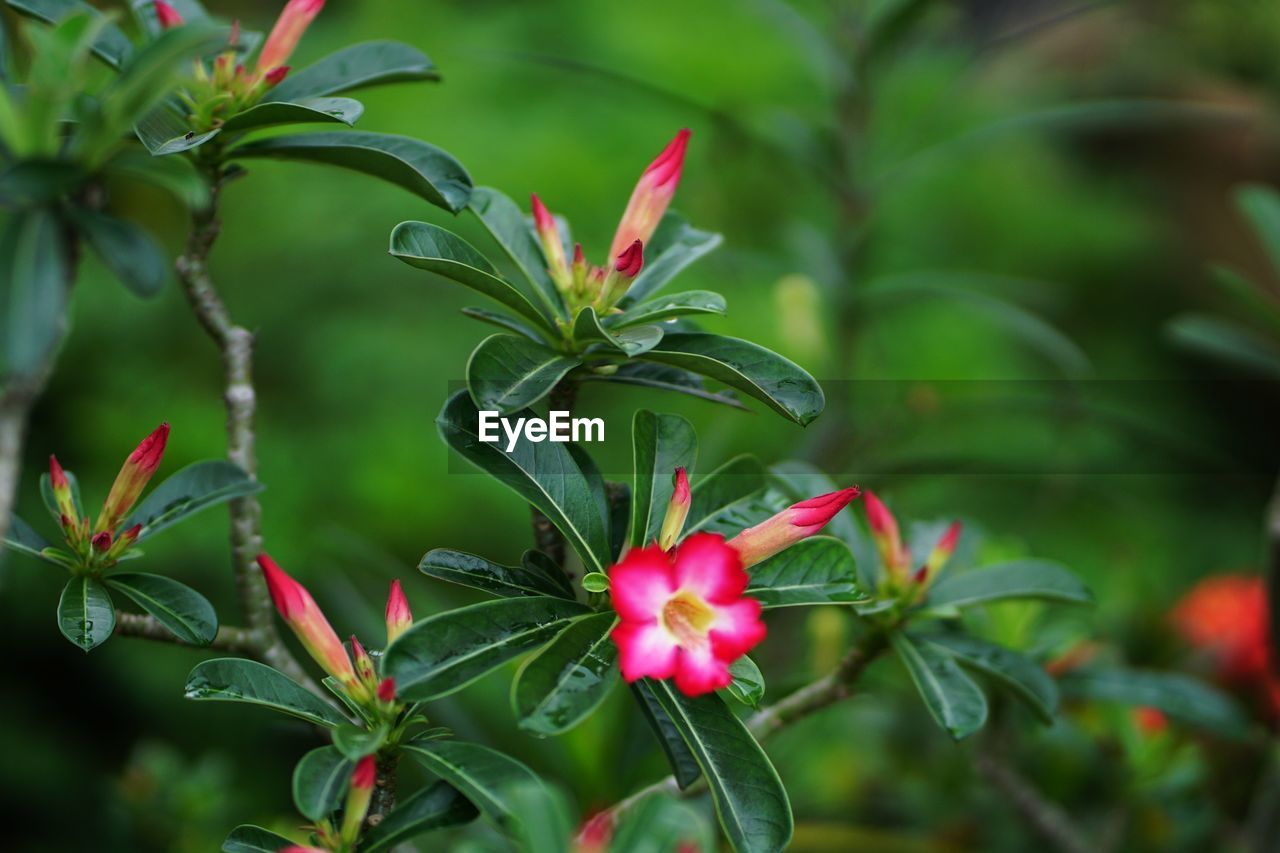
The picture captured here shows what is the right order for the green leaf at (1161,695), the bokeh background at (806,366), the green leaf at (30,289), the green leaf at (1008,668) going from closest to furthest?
the green leaf at (30,289) < the green leaf at (1008,668) < the green leaf at (1161,695) < the bokeh background at (806,366)

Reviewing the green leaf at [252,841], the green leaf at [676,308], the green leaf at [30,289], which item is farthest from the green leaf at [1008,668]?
the green leaf at [30,289]

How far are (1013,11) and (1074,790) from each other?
3.47 metres

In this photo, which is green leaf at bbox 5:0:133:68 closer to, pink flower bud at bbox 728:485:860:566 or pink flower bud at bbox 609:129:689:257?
pink flower bud at bbox 609:129:689:257

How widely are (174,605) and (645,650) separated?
252mm

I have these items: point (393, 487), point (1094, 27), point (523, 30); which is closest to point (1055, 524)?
point (393, 487)

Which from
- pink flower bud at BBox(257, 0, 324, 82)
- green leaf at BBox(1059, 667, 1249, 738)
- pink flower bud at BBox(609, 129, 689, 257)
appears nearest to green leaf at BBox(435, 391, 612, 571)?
pink flower bud at BBox(609, 129, 689, 257)

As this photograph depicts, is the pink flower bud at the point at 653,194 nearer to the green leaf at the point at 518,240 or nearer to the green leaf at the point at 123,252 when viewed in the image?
the green leaf at the point at 518,240

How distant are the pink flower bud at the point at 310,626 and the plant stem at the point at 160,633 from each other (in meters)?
0.07

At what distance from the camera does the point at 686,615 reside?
49 centimetres

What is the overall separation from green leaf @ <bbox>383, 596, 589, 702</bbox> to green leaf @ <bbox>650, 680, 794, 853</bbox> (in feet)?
0.22

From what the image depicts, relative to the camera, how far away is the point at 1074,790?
1.08 m

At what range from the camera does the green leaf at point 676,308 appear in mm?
535

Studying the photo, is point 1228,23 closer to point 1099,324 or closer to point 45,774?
point 1099,324

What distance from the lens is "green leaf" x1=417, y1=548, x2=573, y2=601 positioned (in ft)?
1.70
